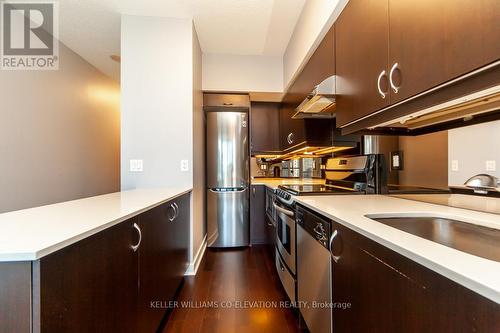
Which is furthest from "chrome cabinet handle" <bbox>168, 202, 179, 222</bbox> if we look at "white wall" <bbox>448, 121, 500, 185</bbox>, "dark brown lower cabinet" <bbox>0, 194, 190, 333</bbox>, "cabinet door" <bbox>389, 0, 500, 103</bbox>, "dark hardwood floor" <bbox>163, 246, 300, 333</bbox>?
"white wall" <bbox>448, 121, 500, 185</bbox>

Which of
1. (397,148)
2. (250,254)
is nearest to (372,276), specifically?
(397,148)

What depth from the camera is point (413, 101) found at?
969mm

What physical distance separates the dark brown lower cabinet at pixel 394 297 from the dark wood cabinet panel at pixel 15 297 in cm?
97

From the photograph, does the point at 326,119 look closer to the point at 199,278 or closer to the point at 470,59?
the point at 470,59

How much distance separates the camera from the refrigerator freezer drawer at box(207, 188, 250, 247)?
9.98 feet

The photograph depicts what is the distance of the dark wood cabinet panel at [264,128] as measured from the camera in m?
3.45

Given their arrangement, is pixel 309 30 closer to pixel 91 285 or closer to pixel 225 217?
pixel 91 285

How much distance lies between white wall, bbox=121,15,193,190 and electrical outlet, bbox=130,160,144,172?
4cm

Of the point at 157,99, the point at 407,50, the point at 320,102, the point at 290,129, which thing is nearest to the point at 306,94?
the point at 320,102

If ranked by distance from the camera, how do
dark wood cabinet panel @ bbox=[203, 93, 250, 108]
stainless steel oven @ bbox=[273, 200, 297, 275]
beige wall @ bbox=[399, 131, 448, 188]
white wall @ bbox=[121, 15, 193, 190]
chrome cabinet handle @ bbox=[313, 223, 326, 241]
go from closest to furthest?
chrome cabinet handle @ bbox=[313, 223, 326, 241]
beige wall @ bbox=[399, 131, 448, 188]
stainless steel oven @ bbox=[273, 200, 297, 275]
white wall @ bbox=[121, 15, 193, 190]
dark wood cabinet panel @ bbox=[203, 93, 250, 108]

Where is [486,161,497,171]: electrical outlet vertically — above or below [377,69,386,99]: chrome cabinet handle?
below

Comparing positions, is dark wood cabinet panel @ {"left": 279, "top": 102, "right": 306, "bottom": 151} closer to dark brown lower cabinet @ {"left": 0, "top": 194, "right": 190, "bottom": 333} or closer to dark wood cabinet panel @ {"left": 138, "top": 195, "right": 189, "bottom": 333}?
dark wood cabinet panel @ {"left": 138, "top": 195, "right": 189, "bottom": 333}

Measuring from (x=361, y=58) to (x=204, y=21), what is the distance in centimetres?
177

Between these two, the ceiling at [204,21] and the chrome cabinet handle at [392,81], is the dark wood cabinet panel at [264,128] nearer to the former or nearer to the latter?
the ceiling at [204,21]
